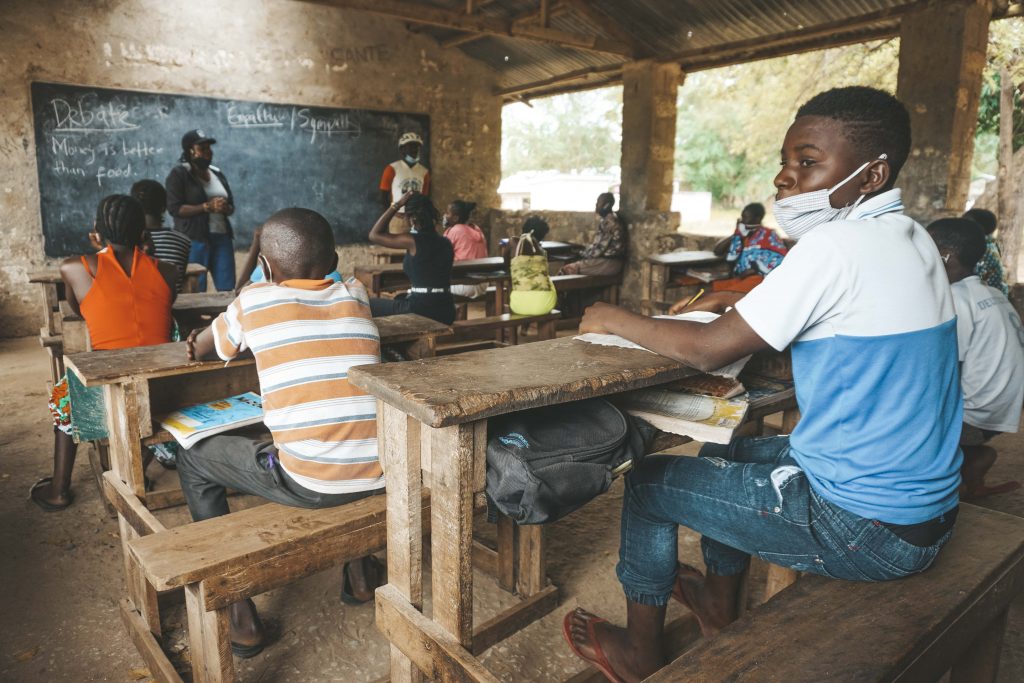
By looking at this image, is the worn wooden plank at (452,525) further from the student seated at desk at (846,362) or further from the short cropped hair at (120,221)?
the short cropped hair at (120,221)

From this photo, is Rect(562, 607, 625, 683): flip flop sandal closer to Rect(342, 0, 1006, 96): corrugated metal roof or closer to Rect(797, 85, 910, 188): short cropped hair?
Rect(797, 85, 910, 188): short cropped hair

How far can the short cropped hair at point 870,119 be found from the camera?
1.36 metres

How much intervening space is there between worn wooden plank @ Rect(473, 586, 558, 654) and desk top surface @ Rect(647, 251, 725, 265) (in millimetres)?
4019

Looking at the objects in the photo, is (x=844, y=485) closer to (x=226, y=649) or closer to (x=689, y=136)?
(x=226, y=649)

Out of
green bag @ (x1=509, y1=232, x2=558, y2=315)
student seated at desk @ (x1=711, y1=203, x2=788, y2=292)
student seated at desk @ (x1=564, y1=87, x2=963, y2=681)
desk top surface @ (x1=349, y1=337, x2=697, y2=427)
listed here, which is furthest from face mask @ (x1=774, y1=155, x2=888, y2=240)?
green bag @ (x1=509, y1=232, x2=558, y2=315)

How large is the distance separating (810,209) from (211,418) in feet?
6.02

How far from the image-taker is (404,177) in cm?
795

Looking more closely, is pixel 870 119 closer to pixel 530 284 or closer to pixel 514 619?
pixel 514 619

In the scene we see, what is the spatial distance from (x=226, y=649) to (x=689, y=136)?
2635 centimetres

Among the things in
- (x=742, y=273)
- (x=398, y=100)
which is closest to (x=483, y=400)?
(x=742, y=273)

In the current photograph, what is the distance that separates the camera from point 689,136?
84.1ft

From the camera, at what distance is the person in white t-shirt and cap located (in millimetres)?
7531

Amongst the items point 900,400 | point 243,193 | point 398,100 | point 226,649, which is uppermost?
point 398,100

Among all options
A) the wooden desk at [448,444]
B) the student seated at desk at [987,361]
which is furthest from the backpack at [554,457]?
the student seated at desk at [987,361]
